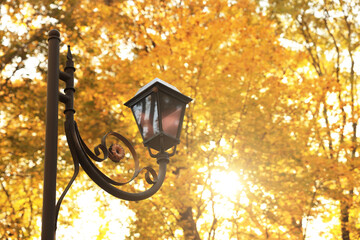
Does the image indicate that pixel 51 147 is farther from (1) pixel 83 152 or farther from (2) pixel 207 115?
(2) pixel 207 115

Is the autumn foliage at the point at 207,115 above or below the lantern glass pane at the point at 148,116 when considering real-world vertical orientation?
above

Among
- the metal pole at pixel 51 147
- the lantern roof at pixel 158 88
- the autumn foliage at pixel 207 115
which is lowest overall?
the metal pole at pixel 51 147

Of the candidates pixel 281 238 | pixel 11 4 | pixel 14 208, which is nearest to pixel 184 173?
pixel 281 238

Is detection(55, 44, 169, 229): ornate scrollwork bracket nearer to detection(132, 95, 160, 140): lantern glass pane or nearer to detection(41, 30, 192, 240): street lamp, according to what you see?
detection(41, 30, 192, 240): street lamp

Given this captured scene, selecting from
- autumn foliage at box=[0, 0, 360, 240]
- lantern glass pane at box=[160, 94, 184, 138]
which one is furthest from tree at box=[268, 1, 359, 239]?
lantern glass pane at box=[160, 94, 184, 138]

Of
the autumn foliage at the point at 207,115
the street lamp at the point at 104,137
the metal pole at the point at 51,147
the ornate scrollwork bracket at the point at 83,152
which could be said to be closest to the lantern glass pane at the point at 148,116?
the street lamp at the point at 104,137

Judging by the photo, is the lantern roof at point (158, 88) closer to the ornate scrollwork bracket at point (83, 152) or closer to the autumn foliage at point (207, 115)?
the ornate scrollwork bracket at point (83, 152)

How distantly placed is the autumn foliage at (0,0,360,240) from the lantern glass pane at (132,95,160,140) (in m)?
5.01

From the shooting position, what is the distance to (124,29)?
38.0ft

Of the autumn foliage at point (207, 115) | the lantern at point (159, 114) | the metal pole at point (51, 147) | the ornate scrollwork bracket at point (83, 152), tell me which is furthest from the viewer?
the autumn foliage at point (207, 115)

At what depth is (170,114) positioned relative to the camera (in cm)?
334

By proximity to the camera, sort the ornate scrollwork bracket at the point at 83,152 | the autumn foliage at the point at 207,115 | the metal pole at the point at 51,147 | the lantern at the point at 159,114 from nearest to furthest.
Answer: the metal pole at the point at 51,147 < the ornate scrollwork bracket at the point at 83,152 < the lantern at the point at 159,114 < the autumn foliage at the point at 207,115

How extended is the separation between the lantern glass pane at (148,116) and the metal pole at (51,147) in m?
0.78

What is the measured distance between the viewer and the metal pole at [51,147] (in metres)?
A: 2.47
